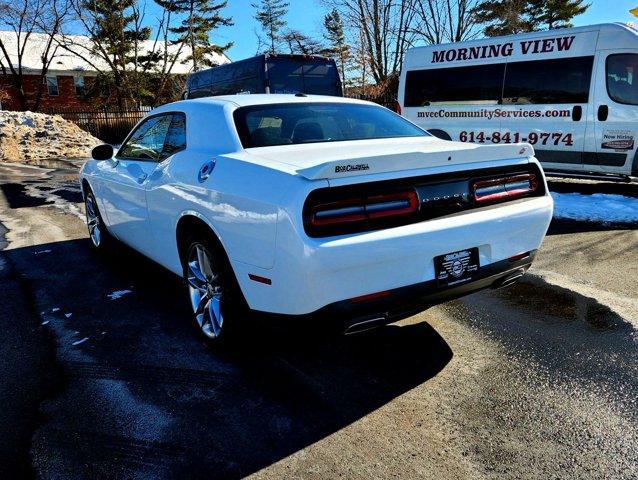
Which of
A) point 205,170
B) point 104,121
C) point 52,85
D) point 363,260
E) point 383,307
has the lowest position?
point 383,307

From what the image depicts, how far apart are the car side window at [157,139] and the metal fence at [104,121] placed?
21.3 metres

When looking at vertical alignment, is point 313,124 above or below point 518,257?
above

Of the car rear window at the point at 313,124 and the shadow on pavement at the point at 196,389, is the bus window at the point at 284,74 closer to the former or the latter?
the car rear window at the point at 313,124

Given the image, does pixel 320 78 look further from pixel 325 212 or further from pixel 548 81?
pixel 325 212

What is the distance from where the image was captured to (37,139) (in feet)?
57.8

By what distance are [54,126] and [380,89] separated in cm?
1545

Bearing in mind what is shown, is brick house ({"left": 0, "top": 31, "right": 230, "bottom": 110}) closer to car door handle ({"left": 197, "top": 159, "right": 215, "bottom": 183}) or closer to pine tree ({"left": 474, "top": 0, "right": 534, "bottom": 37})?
pine tree ({"left": 474, "top": 0, "right": 534, "bottom": 37})

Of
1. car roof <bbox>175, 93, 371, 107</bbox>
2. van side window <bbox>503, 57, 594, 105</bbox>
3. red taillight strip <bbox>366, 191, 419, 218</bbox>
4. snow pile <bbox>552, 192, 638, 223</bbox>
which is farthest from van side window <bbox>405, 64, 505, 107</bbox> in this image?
red taillight strip <bbox>366, 191, 419, 218</bbox>

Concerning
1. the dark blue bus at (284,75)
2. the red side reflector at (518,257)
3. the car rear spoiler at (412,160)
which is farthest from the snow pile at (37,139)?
the red side reflector at (518,257)

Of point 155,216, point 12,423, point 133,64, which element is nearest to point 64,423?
point 12,423

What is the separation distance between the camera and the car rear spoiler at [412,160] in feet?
8.06

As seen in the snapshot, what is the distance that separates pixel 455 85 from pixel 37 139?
14789 mm

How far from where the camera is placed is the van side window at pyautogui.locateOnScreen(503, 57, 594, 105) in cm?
796

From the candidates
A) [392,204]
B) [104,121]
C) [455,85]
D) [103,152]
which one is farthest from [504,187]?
[104,121]
